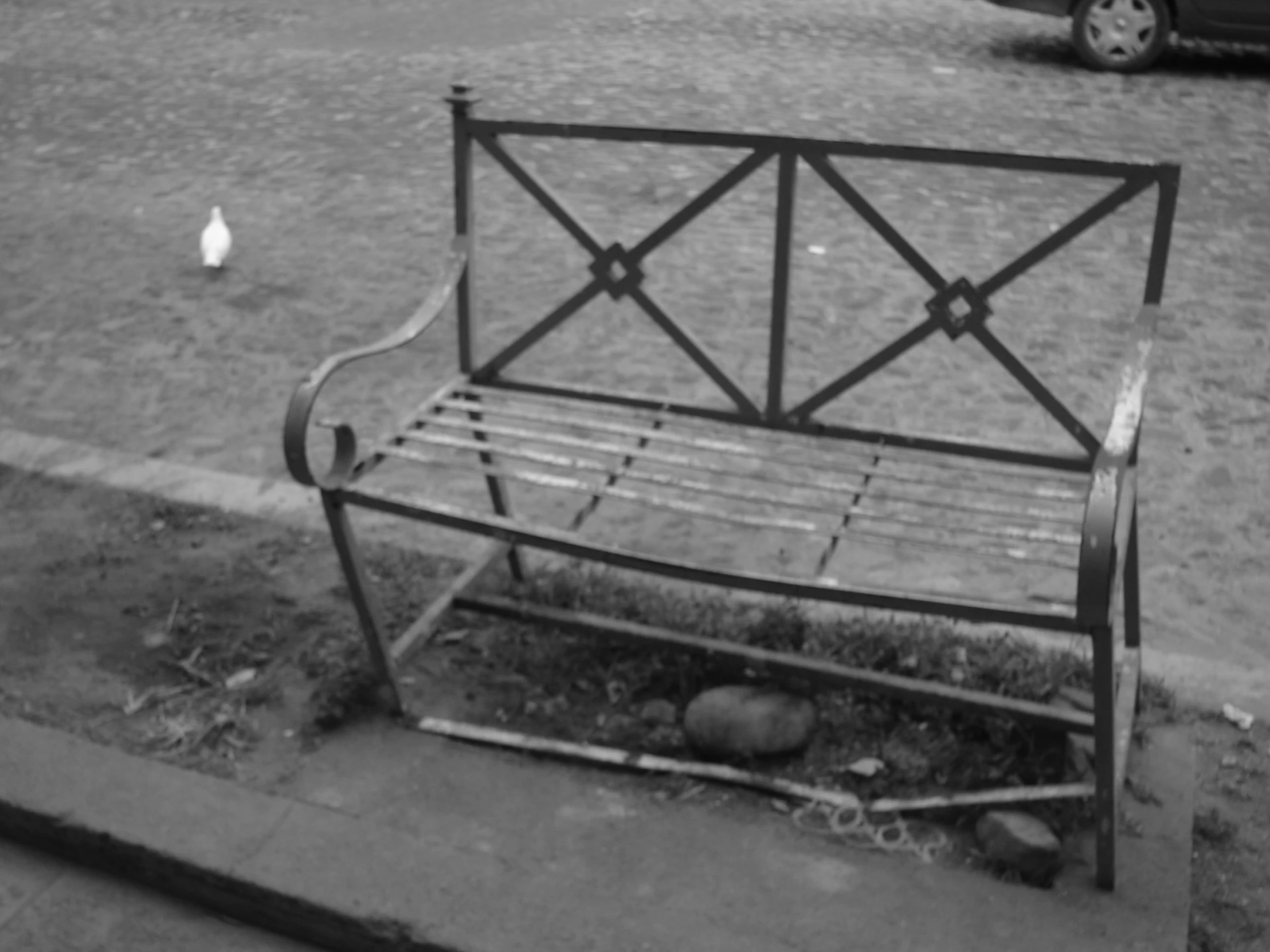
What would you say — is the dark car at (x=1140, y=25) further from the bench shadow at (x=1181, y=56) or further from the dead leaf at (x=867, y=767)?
the dead leaf at (x=867, y=767)

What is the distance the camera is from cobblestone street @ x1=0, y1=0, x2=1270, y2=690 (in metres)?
4.37

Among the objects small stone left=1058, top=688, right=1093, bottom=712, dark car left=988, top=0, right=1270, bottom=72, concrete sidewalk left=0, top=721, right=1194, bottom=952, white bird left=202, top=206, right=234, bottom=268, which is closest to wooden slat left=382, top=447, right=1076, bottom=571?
small stone left=1058, top=688, right=1093, bottom=712

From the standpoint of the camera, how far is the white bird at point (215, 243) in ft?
18.5

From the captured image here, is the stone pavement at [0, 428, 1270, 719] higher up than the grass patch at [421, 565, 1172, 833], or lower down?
lower down

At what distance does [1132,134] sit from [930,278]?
5588mm

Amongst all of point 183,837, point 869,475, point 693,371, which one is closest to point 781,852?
point 869,475

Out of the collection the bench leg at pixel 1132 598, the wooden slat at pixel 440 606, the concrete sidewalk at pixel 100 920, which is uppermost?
the bench leg at pixel 1132 598

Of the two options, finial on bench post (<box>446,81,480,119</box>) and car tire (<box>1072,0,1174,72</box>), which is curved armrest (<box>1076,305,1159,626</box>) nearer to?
finial on bench post (<box>446,81,480,119</box>)

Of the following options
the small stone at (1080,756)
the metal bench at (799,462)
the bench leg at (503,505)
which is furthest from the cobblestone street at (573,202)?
the bench leg at (503,505)

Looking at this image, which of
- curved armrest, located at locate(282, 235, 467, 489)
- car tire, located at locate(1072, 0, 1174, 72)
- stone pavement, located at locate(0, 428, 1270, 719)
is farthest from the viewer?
car tire, located at locate(1072, 0, 1174, 72)

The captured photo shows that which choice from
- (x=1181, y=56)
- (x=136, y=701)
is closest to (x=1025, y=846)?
(x=136, y=701)

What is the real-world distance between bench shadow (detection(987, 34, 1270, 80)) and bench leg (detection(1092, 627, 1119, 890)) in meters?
8.11

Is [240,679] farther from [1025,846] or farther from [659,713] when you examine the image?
[1025,846]

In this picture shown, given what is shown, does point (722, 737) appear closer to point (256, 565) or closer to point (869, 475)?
point (869, 475)
